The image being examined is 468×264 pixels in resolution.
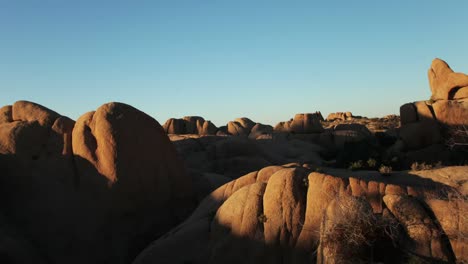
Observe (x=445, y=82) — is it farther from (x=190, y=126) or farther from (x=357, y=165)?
(x=190, y=126)

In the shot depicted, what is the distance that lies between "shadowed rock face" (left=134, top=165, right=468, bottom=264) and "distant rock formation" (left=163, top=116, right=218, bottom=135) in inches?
1777

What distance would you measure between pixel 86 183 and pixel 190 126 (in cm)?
4506

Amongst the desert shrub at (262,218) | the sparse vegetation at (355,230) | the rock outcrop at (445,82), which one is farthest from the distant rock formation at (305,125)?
the sparse vegetation at (355,230)

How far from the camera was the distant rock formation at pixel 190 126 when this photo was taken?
60575 mm

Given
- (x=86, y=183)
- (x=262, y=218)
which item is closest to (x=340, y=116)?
(x=86, y=183)

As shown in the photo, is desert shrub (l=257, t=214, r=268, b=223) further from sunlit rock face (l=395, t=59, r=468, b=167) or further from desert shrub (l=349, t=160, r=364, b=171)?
sunlit rock face (l=395, t=59, r=468, b=167)

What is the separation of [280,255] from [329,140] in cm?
3866

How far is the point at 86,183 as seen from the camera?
17.4m

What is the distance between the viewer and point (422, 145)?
3212cm

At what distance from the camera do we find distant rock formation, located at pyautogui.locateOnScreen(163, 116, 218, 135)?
2385 inches

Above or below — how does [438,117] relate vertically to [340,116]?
below

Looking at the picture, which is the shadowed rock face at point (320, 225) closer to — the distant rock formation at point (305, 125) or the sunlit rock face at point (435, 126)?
the sunlit rock face at point (435, 126)

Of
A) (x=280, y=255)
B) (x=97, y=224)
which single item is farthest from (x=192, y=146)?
(x=280, y=255)

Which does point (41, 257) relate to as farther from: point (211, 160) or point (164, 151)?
point (211, 160)
